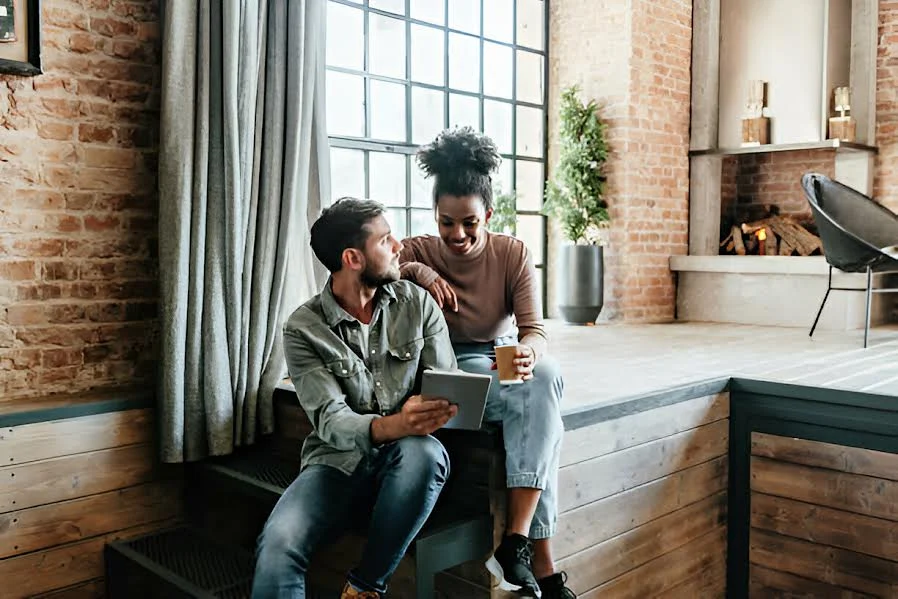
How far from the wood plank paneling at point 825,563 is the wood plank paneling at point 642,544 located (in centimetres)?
19

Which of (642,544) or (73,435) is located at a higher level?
(73,435)

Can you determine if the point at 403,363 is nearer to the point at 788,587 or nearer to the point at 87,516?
the point at 87,516

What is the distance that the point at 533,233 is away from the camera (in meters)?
6.28

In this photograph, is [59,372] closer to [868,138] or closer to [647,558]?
[647,558]

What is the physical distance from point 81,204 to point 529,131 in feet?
13.1

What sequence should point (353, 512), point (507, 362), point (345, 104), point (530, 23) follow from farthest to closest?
point (530, 23) → point (345, 104) → point (353, 512) → point (507, 362)

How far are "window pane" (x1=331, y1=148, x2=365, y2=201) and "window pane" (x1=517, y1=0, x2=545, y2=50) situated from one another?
192cm

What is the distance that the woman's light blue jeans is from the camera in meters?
2.23

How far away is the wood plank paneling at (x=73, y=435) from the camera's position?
8.52ft

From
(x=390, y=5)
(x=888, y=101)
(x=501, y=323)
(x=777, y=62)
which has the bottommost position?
(x=501, y=323)

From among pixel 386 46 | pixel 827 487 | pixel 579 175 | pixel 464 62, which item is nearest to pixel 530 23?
pixel 464 62

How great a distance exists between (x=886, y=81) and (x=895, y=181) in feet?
2.36

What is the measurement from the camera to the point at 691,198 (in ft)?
21.1

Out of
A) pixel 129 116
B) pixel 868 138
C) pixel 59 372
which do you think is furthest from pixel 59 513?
pixel 868 138
